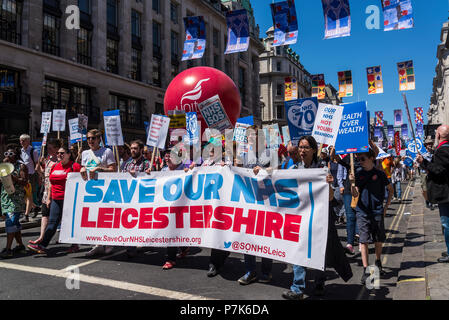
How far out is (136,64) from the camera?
29.5 metres

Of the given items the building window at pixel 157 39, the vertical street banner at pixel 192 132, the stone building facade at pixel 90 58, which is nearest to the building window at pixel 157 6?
the stone building facade at pixel 90 58

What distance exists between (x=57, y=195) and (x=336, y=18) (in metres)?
8.91

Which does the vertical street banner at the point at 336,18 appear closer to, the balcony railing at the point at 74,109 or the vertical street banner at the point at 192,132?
the vertical street banner at the point at 192,132

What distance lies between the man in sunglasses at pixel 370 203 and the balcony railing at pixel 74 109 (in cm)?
2111

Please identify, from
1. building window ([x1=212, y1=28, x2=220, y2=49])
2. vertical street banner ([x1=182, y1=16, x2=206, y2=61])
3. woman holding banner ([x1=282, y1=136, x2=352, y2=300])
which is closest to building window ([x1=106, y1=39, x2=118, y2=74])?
vertical street banner ([x1=182, y1=16, x2=206, y2=61])

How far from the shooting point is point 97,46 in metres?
25.3

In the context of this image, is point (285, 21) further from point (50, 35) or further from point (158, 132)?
point (50, 35)

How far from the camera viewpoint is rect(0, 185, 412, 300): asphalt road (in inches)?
163

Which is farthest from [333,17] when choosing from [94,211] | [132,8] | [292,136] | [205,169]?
[132,8]

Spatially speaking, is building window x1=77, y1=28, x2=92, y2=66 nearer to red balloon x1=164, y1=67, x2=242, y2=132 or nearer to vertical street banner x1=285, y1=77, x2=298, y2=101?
vertical street banner x1=285, y1=77, x2=298, y2=101

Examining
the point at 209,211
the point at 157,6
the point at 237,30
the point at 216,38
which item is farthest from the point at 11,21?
the point at 216,38

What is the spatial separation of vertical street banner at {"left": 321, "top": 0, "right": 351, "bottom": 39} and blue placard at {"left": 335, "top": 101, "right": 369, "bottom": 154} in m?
6.53
